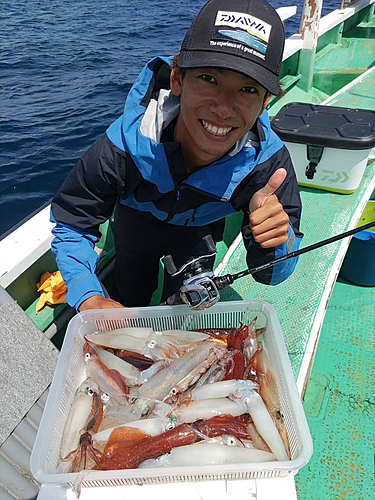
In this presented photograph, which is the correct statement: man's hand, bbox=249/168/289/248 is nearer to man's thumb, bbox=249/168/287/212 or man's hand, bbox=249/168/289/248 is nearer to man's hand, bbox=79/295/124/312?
man's thumb, bbox=249/168/287/212

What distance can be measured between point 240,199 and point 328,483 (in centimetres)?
166

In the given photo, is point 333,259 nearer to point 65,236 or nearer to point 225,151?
point 225,151

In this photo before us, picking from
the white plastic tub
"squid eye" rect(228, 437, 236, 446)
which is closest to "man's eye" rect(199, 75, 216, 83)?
the white plastic tub

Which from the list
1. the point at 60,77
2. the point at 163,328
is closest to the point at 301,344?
the point at 163,328

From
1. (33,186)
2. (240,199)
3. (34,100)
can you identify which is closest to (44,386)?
(240,199)

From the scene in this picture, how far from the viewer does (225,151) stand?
1.93m

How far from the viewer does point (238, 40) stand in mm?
1505

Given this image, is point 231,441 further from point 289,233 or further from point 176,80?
point 176,80

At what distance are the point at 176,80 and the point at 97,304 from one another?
1.13 metres

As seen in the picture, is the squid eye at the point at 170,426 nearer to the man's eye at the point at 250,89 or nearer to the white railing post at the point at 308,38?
the man's eye at the point at 250,89

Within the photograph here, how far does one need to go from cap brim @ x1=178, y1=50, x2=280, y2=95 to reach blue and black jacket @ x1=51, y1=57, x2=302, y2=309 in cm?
40

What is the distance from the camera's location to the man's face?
1.57 m

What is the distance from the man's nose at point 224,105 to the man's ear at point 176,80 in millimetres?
317

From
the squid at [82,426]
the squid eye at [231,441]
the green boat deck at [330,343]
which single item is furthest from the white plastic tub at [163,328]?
the green boat deck at [330,343]
